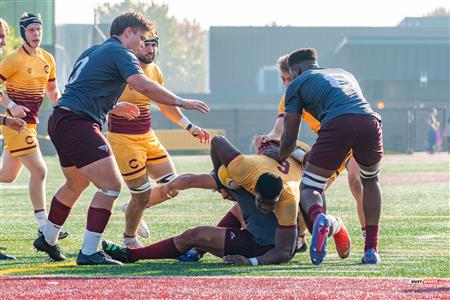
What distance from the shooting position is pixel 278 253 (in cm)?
894

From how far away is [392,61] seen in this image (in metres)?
64.9

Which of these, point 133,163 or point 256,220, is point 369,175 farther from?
point 133,163

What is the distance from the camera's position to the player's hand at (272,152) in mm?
9499

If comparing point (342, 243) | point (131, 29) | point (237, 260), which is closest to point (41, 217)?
point (131, 29)

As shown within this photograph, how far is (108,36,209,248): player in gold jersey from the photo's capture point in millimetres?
10594

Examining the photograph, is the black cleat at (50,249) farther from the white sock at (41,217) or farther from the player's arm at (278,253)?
the white sock at (41,217)

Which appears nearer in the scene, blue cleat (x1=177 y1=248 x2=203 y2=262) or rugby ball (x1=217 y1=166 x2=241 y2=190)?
rugby ball (x1=217 y1=166 x2=241 y2=190)

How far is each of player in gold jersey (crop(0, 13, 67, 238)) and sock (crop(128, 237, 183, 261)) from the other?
88.9 inches

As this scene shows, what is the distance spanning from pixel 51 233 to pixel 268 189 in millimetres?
1883

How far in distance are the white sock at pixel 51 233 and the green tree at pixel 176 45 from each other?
97.0 meters

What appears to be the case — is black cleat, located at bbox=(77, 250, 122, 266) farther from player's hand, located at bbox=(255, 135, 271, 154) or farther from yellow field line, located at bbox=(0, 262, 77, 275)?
player's hand, located at bbox=(255, 135, 271, 154)

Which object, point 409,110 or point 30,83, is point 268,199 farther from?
point 409,110

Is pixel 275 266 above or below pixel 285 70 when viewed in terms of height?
below

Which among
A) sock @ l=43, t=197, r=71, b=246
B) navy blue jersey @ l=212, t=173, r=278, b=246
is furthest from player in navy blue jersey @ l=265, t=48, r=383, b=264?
sock @ l=43, t=197, r=71, b=246
